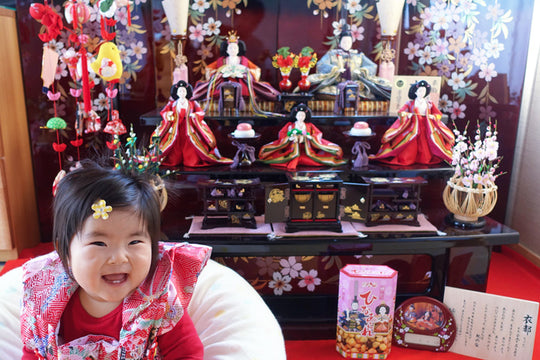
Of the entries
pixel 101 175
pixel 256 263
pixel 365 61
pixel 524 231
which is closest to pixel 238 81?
pixel 365 61

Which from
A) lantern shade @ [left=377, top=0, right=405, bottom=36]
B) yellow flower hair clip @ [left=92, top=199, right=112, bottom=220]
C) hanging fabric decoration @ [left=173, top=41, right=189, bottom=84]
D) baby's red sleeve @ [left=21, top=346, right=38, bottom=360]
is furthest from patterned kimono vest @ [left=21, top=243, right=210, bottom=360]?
lantern shade @ [left=377, top=0, right=405, bottom=36]

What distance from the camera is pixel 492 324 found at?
1948 mm

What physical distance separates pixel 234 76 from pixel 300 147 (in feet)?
1.60

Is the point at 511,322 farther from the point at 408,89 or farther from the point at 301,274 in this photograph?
the point at 408,89

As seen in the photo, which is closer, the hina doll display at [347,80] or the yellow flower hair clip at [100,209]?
the yellow flower hair clip at [100,209]

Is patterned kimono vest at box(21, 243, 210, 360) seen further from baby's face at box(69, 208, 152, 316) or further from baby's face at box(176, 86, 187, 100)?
baby's face at box(176, 86, 187, 100)

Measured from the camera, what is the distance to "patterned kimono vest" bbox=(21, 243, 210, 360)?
1.18 m

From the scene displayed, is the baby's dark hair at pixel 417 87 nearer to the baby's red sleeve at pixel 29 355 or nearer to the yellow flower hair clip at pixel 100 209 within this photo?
the yellow flower hair clip at pixel 100 209

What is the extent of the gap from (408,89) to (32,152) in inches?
92.1

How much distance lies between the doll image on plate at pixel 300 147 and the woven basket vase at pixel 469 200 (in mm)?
537

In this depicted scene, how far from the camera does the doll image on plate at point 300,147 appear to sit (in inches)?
86.3

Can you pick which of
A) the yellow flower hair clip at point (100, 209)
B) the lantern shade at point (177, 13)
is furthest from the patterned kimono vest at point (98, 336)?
the lantern shade at point (177, 13)

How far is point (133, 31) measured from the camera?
8.83 ft

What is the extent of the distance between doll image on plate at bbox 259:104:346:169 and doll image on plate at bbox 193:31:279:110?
0.26 metres
